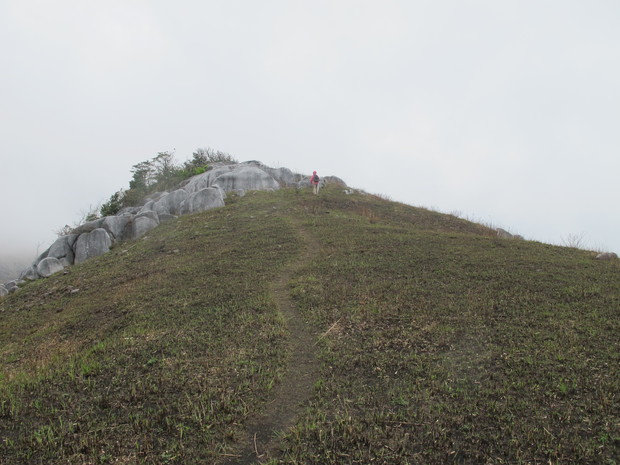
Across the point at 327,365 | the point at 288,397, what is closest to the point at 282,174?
the point at 327,365

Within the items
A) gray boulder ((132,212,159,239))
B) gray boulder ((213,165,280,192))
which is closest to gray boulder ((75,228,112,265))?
gray boulder ((132,212,159,239))

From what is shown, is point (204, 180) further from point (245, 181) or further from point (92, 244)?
point (92, 244)

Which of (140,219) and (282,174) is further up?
(282,174)

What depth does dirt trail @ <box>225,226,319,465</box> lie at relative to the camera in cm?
479

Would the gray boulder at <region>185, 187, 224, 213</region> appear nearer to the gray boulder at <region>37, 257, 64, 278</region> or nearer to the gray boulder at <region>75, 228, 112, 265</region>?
the gray boulder at <region>75, 228, 112, 265</region>

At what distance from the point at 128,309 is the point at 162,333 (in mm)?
2690

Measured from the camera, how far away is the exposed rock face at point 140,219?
23453mm

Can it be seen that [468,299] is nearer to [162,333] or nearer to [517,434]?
[517,434]

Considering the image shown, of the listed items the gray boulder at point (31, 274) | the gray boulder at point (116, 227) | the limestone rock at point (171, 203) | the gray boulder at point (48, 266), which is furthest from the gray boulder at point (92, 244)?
the limestone rock at point (171, 203)

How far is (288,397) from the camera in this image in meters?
5.83

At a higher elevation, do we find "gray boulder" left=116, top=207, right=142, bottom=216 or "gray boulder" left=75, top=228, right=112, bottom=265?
"gray boulder" left=116, top=207, right=142, bottom=216

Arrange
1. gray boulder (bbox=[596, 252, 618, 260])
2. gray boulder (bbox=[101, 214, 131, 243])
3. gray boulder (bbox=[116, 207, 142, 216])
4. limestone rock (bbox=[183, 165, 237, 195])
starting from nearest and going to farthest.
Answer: gray boulder (bbox=[596, 252, 618, 260]) → gray boulder (bbox=[101, 214, 131, 243]) → gray boulder (bbox=[116, 207, 142, 216]) → limestone rock (bbox=[183, 165, 237, 195])

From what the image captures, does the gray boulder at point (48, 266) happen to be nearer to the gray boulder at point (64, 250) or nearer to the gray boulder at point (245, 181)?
the gray boulder at point (64, 250)

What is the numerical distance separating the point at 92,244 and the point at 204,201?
807 cm
